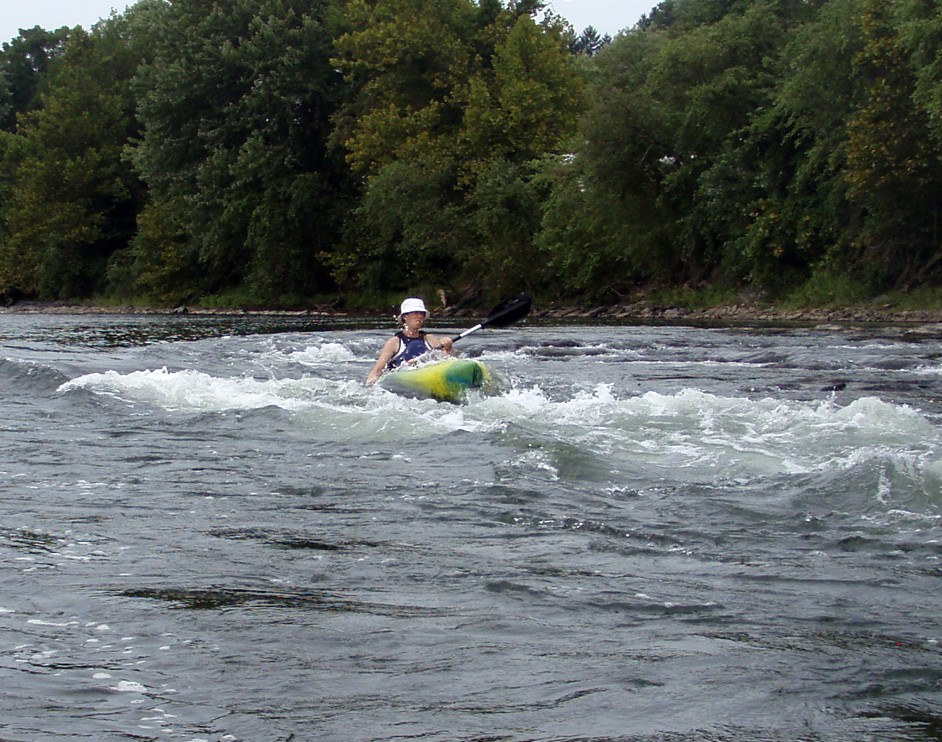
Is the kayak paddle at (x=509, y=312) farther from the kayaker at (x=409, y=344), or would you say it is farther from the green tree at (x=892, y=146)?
the green tree at (x=892, y=146)

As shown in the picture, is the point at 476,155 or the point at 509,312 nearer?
the point at 509,312

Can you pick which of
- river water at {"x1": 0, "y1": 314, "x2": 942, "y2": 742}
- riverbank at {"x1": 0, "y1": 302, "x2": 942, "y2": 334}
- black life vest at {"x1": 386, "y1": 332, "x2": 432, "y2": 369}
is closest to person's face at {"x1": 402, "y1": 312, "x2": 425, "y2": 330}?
black life vest at {"x1": 386, "y1": 332, "x2": 432, "y2": 369}

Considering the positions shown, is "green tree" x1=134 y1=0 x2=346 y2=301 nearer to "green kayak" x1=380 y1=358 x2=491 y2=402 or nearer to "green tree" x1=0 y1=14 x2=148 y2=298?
"green tree" x1=0 y1=14 x2=148 y2=298

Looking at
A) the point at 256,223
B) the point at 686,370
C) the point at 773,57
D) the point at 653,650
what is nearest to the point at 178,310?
the point at 256,223

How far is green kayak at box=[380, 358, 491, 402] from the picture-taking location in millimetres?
10914

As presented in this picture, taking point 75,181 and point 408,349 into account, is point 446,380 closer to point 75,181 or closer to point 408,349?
point 408,349

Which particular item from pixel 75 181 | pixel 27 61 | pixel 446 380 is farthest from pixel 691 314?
pixel 27 61

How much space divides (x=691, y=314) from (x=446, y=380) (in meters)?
20.3

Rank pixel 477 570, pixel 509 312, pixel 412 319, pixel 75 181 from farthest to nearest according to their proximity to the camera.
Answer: pixel 75 181, pixel 509 312, pixel 412 319, pixel 477 570

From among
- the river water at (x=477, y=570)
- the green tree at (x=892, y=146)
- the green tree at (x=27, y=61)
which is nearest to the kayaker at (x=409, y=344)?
the river water at (x=477, y=570)

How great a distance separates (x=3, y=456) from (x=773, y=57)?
26.4m

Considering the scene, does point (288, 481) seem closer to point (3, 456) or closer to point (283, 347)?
point (3, 456)

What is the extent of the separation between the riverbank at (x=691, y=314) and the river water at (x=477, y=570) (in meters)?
13.2

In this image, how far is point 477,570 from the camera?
5254 mm
